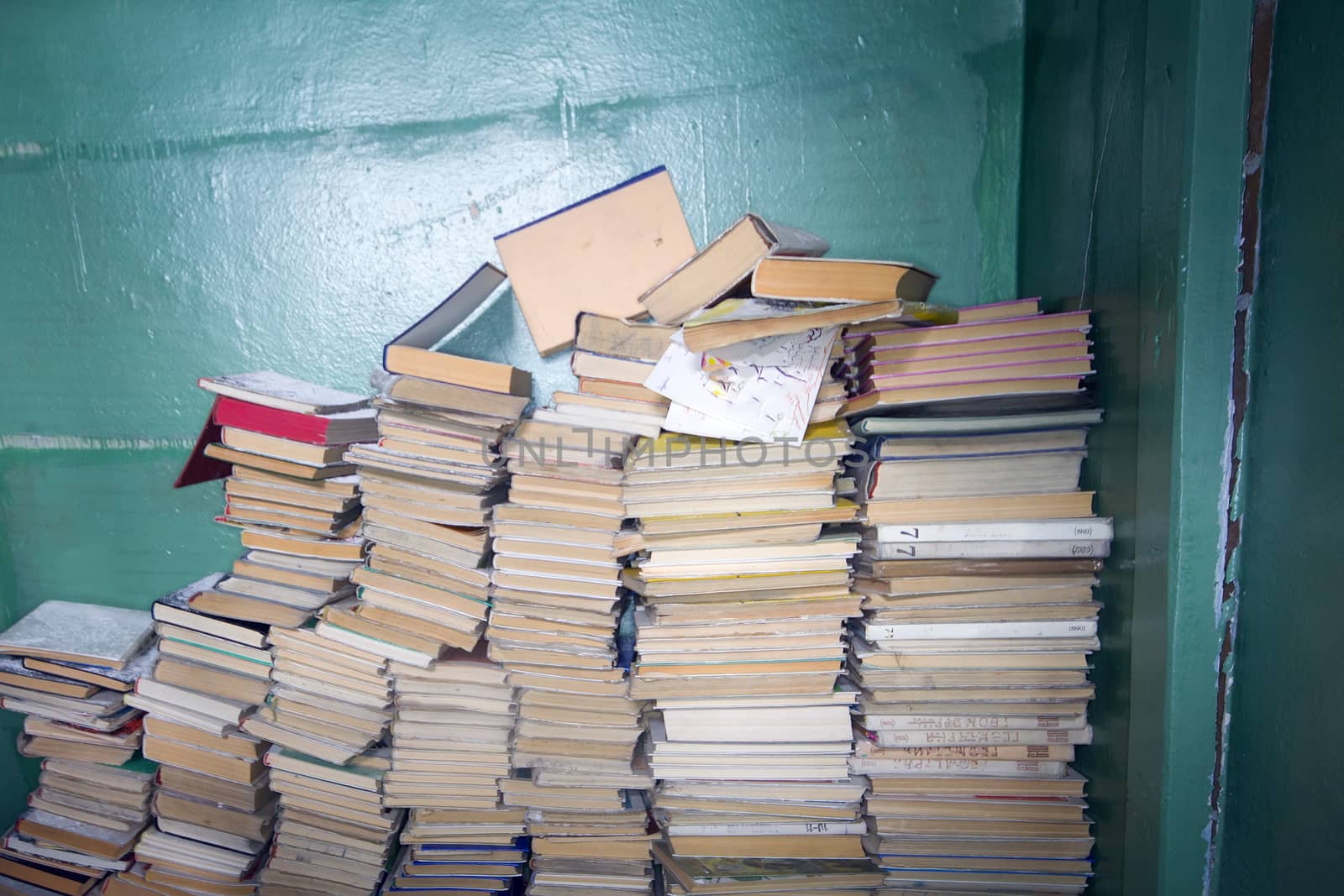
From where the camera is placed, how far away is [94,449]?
8.21ft

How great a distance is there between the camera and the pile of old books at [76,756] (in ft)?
7.11

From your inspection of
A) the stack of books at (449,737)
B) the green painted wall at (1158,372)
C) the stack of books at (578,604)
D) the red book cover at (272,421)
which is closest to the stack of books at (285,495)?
the red book cover at (272,421)

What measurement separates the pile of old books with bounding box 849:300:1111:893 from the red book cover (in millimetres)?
1372

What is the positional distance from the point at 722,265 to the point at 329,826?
185cm

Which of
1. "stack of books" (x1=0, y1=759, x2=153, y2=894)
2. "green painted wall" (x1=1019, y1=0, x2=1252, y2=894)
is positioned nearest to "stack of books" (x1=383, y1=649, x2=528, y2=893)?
"stack of books" (x1=0, y1=759, x2=153, y2=894)

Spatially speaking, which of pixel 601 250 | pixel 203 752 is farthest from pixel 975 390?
pixel 203 752

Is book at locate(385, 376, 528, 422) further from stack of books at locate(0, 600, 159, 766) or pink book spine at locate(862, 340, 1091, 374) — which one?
stack of books at locate(0, 600, 159, 766)

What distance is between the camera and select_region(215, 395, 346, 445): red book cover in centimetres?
194

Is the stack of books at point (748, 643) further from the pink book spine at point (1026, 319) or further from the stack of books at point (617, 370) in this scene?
the pink book spine at point (1026, 319)

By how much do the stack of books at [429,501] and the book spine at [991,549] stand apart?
0.99m

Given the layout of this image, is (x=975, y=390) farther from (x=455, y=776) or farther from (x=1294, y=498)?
(x=455, y=776)

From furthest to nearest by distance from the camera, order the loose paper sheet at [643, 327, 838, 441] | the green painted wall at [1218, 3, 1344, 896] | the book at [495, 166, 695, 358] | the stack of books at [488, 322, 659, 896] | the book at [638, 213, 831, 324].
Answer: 1. the book at [495, 166, 695, 358]
2. the stack of books at [488, 322, 659, 896]
3. the loose paper sheet at [643, 327, 838, 441]
4. the book at [638, 213, 831, 324]
5. the green painted wall at [1218, 3, 1344, 896]

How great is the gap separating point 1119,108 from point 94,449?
3105 mm

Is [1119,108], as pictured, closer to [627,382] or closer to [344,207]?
[627,382]
